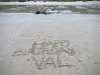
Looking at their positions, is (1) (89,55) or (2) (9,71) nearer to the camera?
(2) (9,71)

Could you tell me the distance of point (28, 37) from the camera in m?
5.75

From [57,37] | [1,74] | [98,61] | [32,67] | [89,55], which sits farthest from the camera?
[57,37]

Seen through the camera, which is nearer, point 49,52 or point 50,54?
point 50,54

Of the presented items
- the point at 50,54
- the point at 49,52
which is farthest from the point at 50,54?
the point at 49,52

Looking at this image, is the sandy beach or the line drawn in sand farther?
the line drawn in sand

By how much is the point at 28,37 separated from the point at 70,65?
9.13 ft

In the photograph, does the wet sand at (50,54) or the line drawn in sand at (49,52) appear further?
the line drawn in sand at (49,52)

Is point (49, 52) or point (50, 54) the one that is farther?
point (49, 52)

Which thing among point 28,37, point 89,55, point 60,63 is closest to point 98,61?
point 89,55

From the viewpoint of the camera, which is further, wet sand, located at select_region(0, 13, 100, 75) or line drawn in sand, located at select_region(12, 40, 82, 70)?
line drawn in sand, located at select_region(12, 40, 82, 70)

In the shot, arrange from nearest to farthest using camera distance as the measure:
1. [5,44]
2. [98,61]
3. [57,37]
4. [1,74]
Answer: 1. [1,74]
2. [98,61]
3. [5,44]
4. [57,37]

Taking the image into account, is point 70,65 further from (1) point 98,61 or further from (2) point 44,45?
(2) point 44,45

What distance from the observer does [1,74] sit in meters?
3.21

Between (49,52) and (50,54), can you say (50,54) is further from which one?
(49,52)
